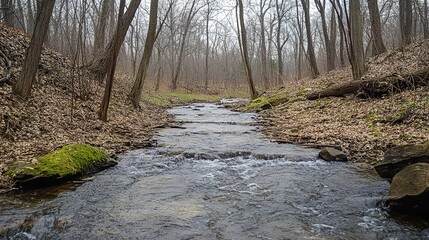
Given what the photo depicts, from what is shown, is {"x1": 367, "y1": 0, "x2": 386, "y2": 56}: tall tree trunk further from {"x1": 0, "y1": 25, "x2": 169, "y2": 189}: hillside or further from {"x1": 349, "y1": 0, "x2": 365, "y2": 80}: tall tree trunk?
{"x1": 0, "y1": 25, "x2": 169, "y2": 189}: hillside

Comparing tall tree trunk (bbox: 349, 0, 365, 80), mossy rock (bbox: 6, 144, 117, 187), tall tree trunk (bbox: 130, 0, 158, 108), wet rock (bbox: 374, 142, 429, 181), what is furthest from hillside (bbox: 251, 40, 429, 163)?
tall tree trunk (bbox: 130, 0, 158, 108)

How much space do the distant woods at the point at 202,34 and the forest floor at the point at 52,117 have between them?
1250 mm

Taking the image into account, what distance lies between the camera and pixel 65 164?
20.2ft

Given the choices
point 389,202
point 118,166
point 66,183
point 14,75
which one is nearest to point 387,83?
point 389,202

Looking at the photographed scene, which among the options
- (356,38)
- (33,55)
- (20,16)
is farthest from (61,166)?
(20,16)

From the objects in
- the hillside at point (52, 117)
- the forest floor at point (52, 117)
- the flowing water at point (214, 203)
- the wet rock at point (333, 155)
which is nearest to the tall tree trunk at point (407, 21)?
the wet rock at point (333, 155)

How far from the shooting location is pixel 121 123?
11867 mm

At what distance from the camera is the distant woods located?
1442 cm

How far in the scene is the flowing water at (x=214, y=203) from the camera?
4.16 m

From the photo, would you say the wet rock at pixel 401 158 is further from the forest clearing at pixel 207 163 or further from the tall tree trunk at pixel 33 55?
the tall tree trunk at pixel 33 55

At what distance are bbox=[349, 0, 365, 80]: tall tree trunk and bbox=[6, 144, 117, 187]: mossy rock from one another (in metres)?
11.5

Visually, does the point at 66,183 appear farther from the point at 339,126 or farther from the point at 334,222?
the point at 339,126

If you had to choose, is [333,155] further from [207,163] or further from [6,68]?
[6,68]

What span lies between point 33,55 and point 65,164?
4.65 m
